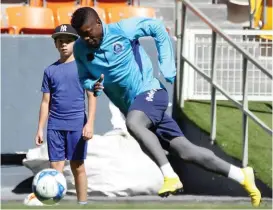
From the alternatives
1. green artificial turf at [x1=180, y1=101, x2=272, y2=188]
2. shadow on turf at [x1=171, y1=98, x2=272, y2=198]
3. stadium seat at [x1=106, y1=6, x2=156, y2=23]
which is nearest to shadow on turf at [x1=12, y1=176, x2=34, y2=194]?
shadow on turf at [x1=171, y1=98, x2=272, y2=198]

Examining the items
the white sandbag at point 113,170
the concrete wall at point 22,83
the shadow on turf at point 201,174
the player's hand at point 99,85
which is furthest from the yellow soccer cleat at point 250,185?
the concrete wall at point 22,83

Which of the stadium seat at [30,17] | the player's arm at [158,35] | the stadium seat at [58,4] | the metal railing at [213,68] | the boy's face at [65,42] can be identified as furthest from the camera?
the stadium seat at [58,4]

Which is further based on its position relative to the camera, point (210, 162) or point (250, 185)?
point (250, 185)

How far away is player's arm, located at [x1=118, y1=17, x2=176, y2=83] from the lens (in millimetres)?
7590

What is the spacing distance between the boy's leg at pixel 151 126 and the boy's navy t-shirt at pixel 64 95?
1706 mm

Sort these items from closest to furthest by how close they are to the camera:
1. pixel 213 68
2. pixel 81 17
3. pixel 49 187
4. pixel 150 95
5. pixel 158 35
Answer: pixel 81 17
pixel 158 35
pixel 150 95
pixel 49 187
pixel 213 68

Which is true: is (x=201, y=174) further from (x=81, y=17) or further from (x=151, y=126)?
(x=81, y=17)

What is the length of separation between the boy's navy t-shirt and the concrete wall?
87.0 inches

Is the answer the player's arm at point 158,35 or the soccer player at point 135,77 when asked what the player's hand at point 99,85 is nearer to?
the soccer player at point 135,77

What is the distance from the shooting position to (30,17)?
12.9 metres

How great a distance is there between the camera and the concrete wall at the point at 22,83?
11.7 meters

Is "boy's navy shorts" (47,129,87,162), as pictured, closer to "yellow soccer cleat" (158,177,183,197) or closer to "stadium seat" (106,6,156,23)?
"yellow soccer cleat" (158,177,183,197)

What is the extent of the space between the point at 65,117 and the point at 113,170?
5.90ft

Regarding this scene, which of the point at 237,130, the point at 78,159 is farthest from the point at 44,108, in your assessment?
the point at 237,130
